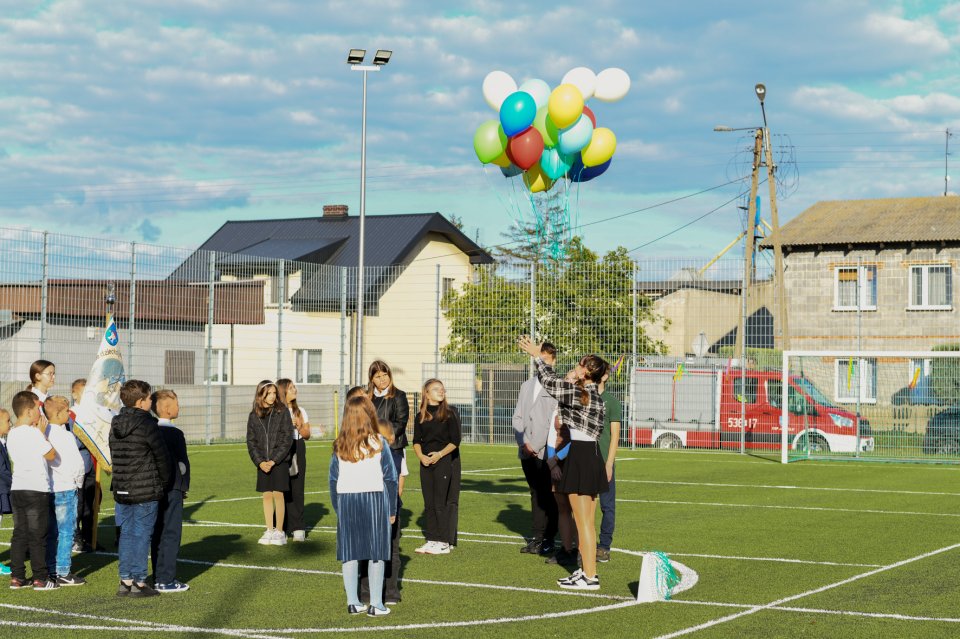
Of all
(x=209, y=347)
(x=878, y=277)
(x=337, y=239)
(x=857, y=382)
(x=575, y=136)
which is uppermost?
(x=337, y=239)

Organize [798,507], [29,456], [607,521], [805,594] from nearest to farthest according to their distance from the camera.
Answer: [805,594] → [29,456] → [607,521] → [798,507]

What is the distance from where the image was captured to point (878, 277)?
4209cm

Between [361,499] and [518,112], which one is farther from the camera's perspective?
[518,112]

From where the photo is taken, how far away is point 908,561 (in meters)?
11.2

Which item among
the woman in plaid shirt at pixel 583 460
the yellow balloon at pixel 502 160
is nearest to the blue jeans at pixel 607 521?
the woman in plaid shirt at pixel 583 460

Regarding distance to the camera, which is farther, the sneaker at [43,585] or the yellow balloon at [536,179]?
the yellow balloon at [536,179]

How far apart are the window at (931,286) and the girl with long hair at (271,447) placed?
33.9 m

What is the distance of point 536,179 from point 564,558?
5797mm

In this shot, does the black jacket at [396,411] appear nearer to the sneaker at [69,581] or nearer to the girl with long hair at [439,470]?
the girl with long hair at [439,470]

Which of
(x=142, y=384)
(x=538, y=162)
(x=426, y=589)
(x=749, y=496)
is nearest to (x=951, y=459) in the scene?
(x=749, y=496)

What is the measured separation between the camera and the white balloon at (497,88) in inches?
594

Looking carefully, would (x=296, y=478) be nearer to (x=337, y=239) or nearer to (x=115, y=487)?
(x=115, y=487)

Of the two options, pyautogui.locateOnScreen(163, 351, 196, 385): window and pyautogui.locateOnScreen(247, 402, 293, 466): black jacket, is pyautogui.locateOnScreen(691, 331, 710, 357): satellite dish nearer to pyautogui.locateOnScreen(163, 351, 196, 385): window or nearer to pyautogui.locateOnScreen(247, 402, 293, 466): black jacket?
pyautogui.locateOnScreen(163, 351, 196, 385): window

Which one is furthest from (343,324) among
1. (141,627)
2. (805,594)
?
(141,627)
